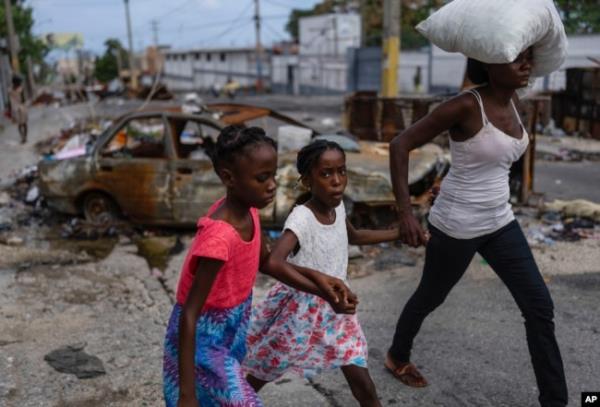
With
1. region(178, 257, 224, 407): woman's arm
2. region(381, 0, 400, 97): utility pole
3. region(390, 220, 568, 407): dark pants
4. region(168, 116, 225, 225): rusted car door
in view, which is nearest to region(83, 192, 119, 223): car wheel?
region(168, 116, 225, 225): rusted car door

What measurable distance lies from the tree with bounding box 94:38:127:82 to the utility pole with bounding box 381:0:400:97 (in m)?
45.2

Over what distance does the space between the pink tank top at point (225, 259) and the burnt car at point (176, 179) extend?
3.81 metres

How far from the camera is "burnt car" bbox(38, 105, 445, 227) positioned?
19.9 feet

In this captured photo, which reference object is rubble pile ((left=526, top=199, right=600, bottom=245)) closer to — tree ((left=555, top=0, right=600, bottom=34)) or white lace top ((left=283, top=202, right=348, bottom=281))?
white lace top ((left=283, top=202, right=348, bottom=281))

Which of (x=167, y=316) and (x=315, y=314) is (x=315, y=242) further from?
(x=167, y=316)

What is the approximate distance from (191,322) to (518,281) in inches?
62.3

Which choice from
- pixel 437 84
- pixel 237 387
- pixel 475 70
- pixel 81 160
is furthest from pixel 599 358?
pixel 437 84

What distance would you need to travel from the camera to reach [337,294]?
2.21m

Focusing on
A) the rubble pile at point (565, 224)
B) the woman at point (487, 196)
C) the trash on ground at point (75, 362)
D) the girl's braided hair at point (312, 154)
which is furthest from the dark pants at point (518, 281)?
the rubble pile at point (565, 224)

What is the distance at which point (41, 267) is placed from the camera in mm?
5668

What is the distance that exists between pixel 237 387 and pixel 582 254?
440 cm

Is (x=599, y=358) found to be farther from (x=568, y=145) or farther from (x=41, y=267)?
(x=568, y=145)

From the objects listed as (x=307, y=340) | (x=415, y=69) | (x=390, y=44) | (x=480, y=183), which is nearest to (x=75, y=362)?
(x=307, y=340)

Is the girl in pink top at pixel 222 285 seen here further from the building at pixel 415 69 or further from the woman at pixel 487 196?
the building at pixel 415 69
